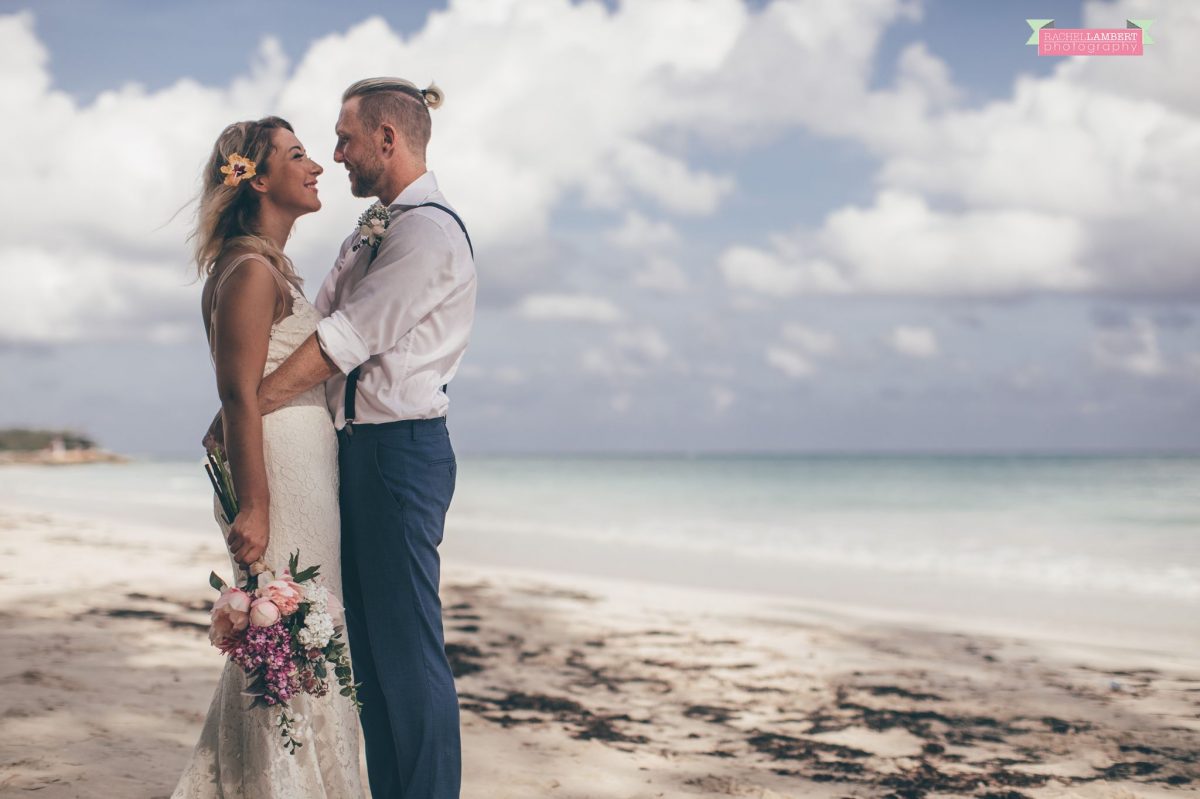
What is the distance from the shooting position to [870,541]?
15336 millimetres

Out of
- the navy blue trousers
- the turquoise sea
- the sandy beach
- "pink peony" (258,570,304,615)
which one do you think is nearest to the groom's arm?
the navy blue trousers

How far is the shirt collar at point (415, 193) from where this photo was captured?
8.71ft

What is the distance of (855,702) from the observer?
5219 millimetres

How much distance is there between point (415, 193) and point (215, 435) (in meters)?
0.83

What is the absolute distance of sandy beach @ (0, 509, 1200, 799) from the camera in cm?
381

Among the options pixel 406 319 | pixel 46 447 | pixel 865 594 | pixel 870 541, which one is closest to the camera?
pixel 406 319

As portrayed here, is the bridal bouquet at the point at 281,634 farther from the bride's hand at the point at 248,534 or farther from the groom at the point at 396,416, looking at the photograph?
the groom at the point at 396,416

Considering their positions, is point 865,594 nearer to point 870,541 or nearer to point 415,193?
point 870,541

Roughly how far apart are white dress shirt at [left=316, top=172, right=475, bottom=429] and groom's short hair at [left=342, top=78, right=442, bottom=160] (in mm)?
151

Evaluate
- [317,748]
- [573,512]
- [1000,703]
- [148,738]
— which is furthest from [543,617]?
[573,512]

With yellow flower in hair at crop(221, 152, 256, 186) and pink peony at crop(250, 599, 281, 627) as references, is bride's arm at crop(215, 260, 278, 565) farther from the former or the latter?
yellow flower in hair at crop(221, 152, 256, 186)

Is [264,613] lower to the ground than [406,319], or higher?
lower

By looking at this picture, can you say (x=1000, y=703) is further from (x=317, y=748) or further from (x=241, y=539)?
(x=241, y=539)

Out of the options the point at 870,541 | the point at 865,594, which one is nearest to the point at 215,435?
the point at 865,594
